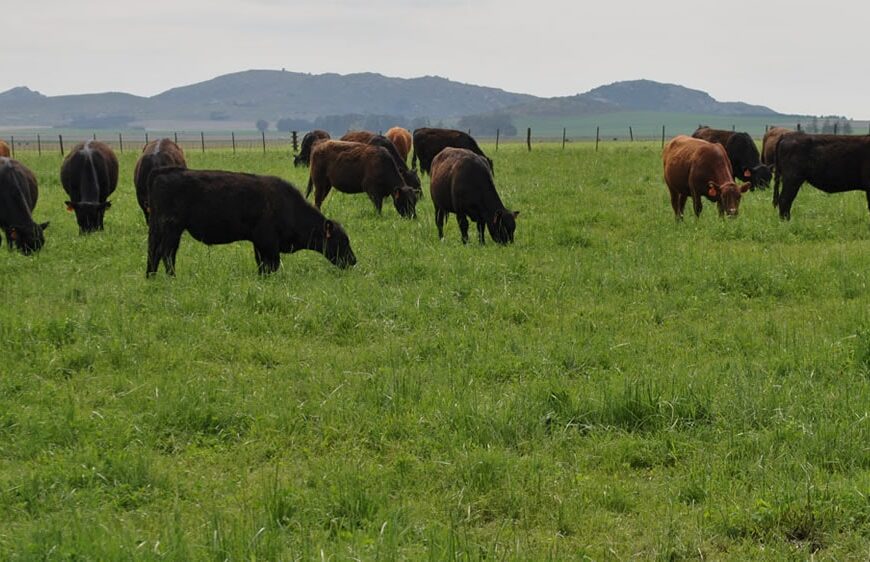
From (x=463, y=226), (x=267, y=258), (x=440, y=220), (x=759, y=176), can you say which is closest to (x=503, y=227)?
(x=463, y=226)

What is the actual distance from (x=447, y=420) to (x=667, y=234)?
32.2 feet

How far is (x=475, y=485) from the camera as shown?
5.66 metres

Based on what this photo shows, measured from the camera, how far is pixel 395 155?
2394 cm

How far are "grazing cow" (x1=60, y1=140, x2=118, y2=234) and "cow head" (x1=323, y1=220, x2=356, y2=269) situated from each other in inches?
220

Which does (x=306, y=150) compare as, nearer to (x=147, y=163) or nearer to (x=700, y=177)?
(x=147, y=163)

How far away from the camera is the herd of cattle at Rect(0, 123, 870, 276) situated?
12664mm

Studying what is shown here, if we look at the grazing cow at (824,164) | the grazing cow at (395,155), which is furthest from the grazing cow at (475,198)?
the grazing cow at (824,164)

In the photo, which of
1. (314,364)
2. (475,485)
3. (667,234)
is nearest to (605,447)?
(475,485)

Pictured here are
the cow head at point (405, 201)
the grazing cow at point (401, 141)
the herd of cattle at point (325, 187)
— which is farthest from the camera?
the grazing cow at point (401, 141)

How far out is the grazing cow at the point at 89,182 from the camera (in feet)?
56.0

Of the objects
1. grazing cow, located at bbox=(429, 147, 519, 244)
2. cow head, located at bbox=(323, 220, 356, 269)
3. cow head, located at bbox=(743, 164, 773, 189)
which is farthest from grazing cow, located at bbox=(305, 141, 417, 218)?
cow head, located at bbox=(743, 164, 773, 189)

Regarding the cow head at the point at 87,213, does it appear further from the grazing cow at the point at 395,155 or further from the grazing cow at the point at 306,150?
the grazing cow at the point at 306,150

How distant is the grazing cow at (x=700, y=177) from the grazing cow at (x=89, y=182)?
36.2 ft

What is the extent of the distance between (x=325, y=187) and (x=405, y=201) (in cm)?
262
